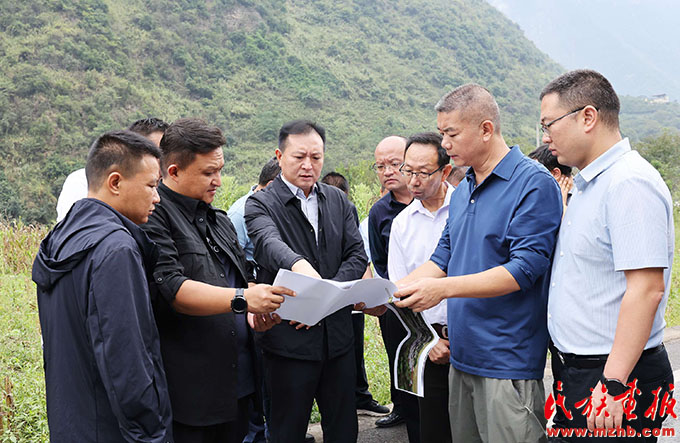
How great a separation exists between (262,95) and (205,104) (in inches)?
224

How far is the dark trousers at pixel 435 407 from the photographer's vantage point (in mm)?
3336

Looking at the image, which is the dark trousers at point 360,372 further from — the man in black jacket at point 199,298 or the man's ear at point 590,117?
the man's ear at point 590,117

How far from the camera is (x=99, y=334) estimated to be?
202 cm

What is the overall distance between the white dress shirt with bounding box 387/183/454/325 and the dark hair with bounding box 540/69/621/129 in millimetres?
1335

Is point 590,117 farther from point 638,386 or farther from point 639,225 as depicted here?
point 638,386

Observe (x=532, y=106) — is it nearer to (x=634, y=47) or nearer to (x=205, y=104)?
(x=205, y=104)

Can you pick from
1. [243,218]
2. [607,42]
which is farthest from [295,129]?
[607,42]

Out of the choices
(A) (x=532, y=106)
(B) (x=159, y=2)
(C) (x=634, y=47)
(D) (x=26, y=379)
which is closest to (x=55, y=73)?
(B) (x=159, y=2)

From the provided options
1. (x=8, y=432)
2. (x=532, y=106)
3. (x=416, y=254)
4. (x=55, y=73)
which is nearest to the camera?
(x=416, y=254)

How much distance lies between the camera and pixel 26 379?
15.2 ft

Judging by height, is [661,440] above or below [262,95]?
below

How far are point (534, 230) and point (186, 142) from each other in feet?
5.21

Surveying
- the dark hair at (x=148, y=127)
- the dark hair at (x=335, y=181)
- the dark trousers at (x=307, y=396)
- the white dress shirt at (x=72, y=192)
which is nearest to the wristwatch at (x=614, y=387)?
the dark trousers at (x=307, y=396)

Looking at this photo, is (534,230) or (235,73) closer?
(534,230)
